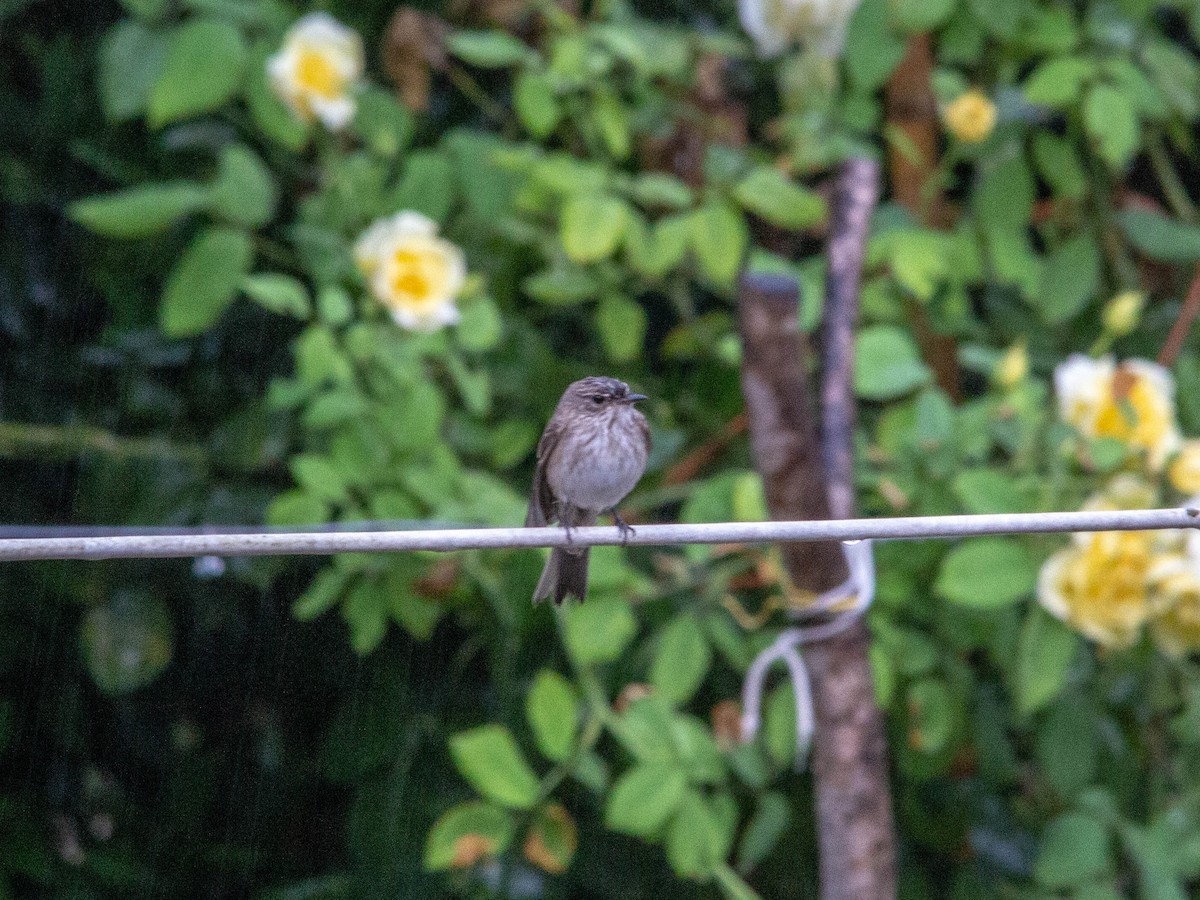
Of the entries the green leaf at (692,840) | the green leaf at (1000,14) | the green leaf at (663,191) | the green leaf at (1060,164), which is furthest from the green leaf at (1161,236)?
the green leaf at (692,840)

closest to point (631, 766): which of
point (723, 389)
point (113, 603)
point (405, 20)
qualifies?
point (723, 389)

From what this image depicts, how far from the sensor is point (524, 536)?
5.91 feet

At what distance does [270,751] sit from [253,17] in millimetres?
1575

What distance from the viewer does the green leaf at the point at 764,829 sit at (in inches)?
117

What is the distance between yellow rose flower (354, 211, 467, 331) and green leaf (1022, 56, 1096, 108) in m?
1.18

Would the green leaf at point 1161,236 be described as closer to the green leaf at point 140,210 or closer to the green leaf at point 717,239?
the green leaf at point 717,239

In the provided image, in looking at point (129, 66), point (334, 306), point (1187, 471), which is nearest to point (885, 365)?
point (1187, 471)

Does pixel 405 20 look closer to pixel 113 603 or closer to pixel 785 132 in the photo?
pixel 785 132

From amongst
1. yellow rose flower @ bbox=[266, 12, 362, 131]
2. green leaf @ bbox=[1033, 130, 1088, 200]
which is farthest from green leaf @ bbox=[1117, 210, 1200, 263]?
yellow rose flower @ bbox=[266, 12, 362, 131]

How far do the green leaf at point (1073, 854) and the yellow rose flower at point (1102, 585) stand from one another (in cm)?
41

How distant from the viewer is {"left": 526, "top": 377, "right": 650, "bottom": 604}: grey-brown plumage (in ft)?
9.62

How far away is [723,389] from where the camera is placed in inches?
132

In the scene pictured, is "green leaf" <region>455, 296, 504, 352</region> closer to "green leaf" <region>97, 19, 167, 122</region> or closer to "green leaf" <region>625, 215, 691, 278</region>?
"green leaf" <region>625, 215, 691, 278</region>

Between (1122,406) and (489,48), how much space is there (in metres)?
1.33
